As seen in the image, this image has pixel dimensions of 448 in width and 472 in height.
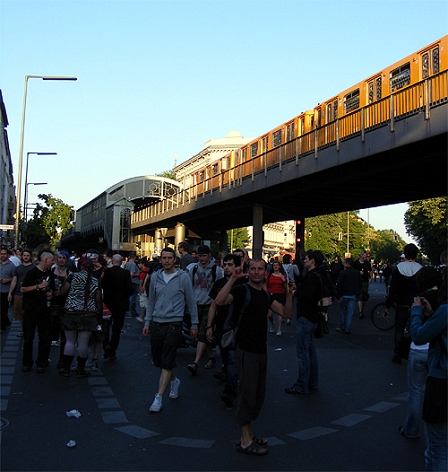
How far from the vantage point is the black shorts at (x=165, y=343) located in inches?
263

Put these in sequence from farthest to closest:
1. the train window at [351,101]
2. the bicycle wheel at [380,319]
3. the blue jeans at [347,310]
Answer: the train window at [351,101] → the bicycle wheel at [380,319] → the blue jeans at [347,310]

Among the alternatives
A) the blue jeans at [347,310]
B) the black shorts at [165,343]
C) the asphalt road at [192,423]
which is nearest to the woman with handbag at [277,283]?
the blue jeans at [347,310]

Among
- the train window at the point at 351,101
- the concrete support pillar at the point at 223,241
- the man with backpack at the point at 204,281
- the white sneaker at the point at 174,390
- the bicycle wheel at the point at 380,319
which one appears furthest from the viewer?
the concrete support pillar at the point at 223,241

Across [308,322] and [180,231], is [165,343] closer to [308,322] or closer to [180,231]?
[308,322]

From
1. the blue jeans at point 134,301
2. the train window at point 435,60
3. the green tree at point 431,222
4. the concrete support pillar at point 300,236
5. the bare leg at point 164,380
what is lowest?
the bare leg at point 164,380

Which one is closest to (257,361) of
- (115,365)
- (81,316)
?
(81,316)

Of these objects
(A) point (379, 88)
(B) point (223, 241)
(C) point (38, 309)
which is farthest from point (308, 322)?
(B) point (223, 241)

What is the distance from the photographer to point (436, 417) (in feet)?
12.7

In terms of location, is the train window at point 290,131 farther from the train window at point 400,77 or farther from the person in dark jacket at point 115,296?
the person in dark jacket at point 115,296

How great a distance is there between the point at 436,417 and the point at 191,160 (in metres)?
105

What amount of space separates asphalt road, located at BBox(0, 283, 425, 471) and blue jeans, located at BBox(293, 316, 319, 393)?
0.61 feet

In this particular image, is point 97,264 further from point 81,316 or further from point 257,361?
point 257,361

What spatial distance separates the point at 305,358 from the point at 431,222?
39.9 meters

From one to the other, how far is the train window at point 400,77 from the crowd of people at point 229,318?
9.60m
